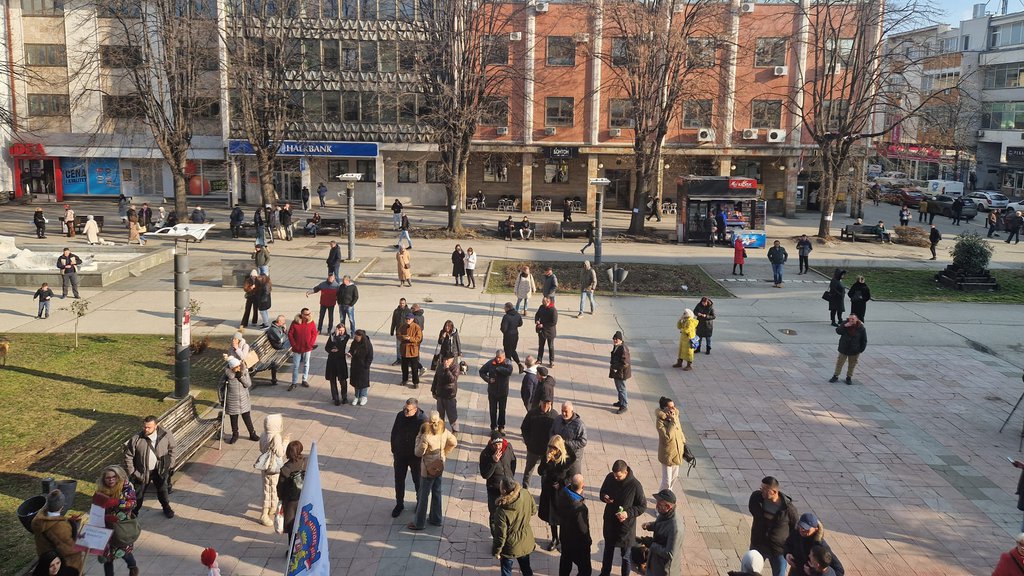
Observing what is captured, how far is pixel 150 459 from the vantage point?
→ 10109 millimetres

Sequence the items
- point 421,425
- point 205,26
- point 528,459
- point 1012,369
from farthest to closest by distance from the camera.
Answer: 1. point 205,26
2. point 1012,369
3. point 528,459
4. point 421,425

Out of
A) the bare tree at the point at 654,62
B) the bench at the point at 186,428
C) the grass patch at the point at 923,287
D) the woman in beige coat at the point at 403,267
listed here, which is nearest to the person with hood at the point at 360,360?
the bench at the point at 186,428

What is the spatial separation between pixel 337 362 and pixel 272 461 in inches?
169

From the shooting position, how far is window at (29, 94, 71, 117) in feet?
151

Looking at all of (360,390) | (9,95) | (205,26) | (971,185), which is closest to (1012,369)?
(360,390)

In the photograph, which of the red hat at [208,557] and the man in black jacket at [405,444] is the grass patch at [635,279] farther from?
the red hat at [208,557]

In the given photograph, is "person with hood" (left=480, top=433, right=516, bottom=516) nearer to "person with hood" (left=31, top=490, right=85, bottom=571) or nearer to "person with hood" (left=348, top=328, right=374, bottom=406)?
"person with hood" (left=31, top=490, right=85, bottom=571)

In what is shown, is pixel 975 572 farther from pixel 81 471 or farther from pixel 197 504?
pixel 81 471

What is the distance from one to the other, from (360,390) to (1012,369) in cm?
1394

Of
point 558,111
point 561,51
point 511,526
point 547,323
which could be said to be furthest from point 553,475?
point 561,51

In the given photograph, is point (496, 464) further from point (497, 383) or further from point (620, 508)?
point (497, 383)

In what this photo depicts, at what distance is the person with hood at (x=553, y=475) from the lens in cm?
967

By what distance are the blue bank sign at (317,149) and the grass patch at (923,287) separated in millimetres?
25050

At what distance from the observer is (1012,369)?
18016 mm
